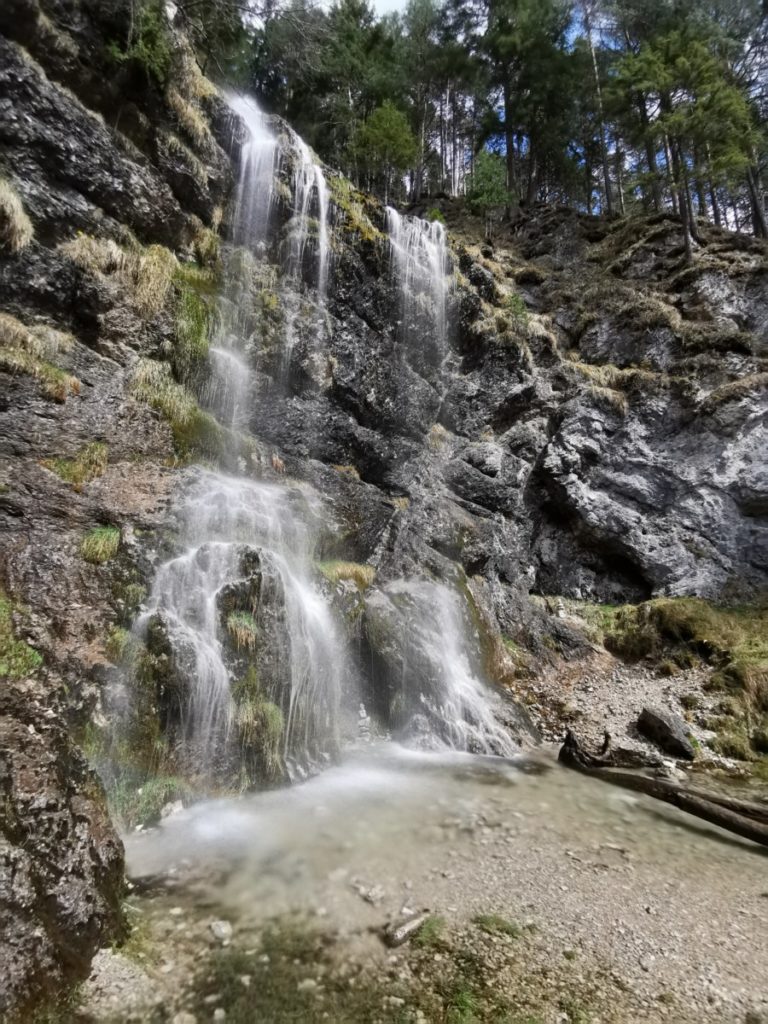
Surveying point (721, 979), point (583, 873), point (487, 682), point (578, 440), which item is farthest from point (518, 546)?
point (721, 979)

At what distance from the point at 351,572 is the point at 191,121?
446 inches

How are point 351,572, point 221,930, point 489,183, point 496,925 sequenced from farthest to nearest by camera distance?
point 489,183 < point 351,572 < point 496,925 < point 221,930

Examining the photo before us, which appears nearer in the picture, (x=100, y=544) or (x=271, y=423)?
(x=100, y=544)

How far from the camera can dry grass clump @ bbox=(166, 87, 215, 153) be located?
38.5ft

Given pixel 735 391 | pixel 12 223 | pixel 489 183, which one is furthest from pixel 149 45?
pixel 489 183

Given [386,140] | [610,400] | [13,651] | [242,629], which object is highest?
[386,140]

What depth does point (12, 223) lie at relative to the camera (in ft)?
28.6

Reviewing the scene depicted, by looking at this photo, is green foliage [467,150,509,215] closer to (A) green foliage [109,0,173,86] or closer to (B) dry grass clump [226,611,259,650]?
(A) green foliage [109,0,173,86]

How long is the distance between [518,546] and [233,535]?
28.1 feet

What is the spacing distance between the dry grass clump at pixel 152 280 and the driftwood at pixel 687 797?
1099 centimetres

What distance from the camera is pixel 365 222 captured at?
14969mm

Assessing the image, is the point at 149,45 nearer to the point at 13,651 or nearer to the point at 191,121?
the point at 191,121

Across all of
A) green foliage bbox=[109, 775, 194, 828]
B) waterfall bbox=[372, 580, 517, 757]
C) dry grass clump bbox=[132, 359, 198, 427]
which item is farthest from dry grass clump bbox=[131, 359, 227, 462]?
green foliage bbox=[109, 775, 194, 828]

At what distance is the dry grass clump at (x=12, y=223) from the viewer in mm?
8648
